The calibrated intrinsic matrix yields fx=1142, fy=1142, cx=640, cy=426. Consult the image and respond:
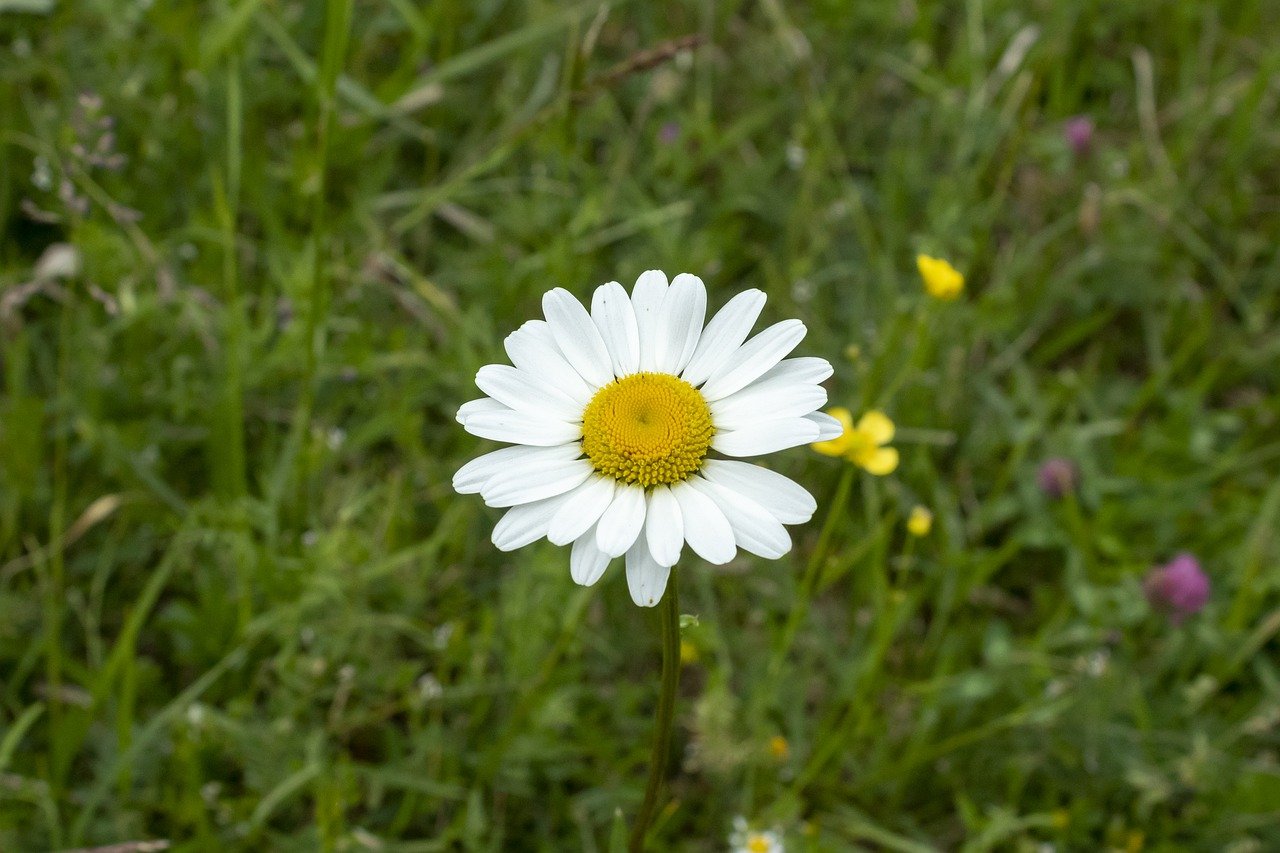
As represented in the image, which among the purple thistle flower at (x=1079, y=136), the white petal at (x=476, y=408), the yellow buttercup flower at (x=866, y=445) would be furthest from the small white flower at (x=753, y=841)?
the purple thistle flower at (x=1079, y=136)

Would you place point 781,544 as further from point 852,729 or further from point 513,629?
point 852,729

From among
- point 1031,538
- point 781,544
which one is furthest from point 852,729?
point 781,544

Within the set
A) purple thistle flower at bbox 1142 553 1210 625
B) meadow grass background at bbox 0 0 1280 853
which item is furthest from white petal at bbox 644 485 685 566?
purple thistle flower at bbox 1142 553 1210 625

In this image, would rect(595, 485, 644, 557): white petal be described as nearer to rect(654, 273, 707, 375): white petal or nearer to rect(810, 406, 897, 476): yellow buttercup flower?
rect(654, 273, 707, 375): white petal

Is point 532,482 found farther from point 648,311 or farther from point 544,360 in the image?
point 648,311

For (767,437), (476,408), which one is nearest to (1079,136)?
(767,437)

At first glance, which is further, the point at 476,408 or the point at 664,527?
the point at 476,408
